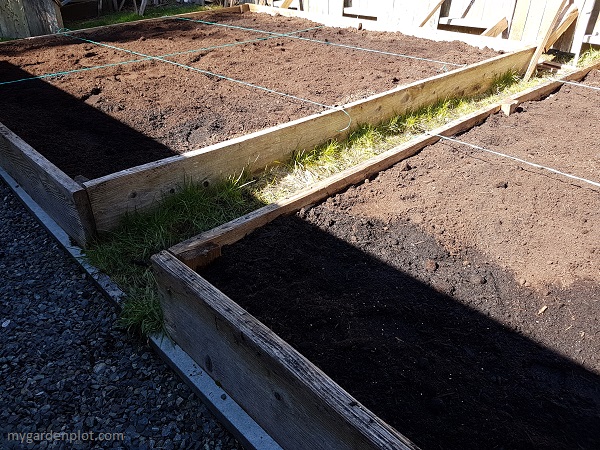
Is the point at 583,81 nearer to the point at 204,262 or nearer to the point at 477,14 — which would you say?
the point at 477,14

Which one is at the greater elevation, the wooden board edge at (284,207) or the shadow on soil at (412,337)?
the wooden board edge at (284,207)

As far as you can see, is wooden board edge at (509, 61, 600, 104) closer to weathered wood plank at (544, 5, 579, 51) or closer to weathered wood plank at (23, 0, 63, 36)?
weathered wood plank at (544, 5, 579, 51)

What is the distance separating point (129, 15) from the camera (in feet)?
30.8

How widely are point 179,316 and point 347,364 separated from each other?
2.34ft

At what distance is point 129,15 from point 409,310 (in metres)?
9.43

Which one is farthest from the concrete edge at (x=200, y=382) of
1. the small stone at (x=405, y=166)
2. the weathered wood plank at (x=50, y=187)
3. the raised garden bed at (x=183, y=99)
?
the small stone at (x=405, y=166)

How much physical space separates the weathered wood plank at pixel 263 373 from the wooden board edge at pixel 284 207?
160 mm

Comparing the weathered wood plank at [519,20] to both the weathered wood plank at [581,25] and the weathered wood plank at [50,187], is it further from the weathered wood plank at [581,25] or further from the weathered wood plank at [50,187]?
the weathered wood plank at [50,187]

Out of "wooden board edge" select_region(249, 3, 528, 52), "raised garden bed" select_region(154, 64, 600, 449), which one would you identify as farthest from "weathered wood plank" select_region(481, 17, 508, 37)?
"raised garden bed" select_region(154, 64, 600, 449)

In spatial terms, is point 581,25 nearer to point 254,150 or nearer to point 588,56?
point 588,56

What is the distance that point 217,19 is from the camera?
7.91 meters

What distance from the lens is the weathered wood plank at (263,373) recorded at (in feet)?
4.30

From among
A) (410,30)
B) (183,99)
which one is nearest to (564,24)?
(410,30)

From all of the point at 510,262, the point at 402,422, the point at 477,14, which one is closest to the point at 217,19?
the point at 477,14
